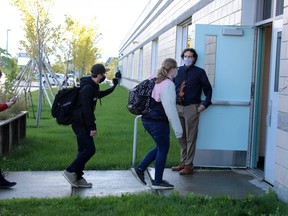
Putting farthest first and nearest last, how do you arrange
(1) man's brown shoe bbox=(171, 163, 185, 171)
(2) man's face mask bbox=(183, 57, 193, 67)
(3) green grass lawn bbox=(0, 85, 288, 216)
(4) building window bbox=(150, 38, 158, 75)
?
(4) building window bbox=(150, 38, 158, 75), (1) man's brown shoe bbox=(171, 163, 185, 171), (2) man's face mask bbox=(183, 57, 193, 67), (3) green grass lawn bbox=(0, 85, 288, 216)

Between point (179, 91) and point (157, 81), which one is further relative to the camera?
point (179, 91)

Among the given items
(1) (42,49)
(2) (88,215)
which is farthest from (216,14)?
(1) (42,49)

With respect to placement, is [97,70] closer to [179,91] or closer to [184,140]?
Answer: [179,91]

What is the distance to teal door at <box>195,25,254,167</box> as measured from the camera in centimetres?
740

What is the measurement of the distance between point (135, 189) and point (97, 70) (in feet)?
5.73

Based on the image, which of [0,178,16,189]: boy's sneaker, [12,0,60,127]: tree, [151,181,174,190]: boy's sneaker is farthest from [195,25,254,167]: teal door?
[12,0,60,127]: tree

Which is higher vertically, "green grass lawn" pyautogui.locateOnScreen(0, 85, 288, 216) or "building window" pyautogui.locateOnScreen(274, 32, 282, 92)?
"building window" pyautogui.locateOnScreen(274, 32, 282, 92)

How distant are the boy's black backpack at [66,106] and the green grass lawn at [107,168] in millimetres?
A: 1161

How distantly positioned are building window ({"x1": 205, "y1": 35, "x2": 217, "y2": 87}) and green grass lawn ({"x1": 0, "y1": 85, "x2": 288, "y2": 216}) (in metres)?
1.70

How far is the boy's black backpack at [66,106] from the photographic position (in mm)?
6285

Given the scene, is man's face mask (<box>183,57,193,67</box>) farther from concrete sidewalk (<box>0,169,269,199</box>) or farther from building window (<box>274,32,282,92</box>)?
concrete sidewalk (<box>0,169,269,199</box>)

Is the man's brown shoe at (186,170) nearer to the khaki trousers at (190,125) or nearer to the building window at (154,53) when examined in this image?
the khaki trousers at (190,125)

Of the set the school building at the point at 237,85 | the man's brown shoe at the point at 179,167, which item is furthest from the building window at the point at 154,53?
the man's brown shoe at the point at 179,167

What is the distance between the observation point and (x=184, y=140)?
744 cm
